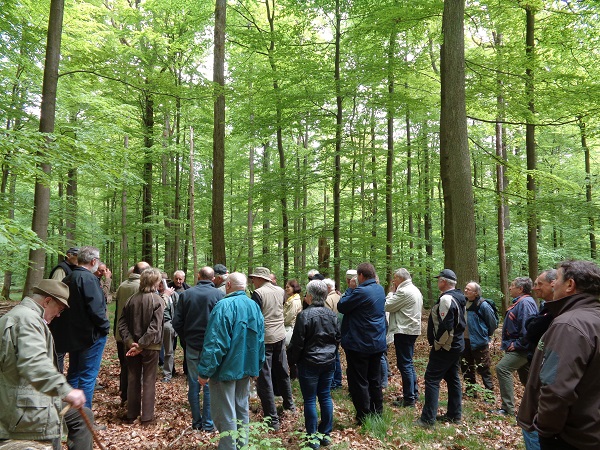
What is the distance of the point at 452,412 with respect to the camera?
213 inches

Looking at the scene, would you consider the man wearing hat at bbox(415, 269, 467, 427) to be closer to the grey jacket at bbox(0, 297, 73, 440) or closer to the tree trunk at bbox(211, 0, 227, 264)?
the grey jacket at bbox(0, 297, 73, 440)

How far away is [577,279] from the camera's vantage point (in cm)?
256

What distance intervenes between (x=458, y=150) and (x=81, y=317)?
6.90m

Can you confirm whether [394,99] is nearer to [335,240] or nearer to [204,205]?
[335,240]

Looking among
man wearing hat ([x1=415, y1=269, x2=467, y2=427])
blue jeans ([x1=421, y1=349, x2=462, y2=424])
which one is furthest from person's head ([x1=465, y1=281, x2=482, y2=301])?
blue jeans ([x1=421, y1=349, x2=462, y2=424])

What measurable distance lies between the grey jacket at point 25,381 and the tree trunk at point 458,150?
6592 mm

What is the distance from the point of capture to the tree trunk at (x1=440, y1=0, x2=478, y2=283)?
7.14 metres

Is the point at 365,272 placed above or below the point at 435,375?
above

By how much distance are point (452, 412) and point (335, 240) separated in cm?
683

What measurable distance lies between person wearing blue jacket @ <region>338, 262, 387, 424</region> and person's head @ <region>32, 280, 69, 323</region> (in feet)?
11.3

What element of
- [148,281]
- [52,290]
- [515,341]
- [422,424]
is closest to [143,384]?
[148,281]

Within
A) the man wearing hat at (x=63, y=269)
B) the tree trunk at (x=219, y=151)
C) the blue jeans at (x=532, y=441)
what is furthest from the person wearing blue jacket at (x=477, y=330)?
the man wearing hat at (x=63, y=269)

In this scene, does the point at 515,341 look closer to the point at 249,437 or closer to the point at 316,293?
the point at 316,293

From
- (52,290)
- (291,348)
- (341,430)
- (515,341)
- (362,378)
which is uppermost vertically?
(52,290)
